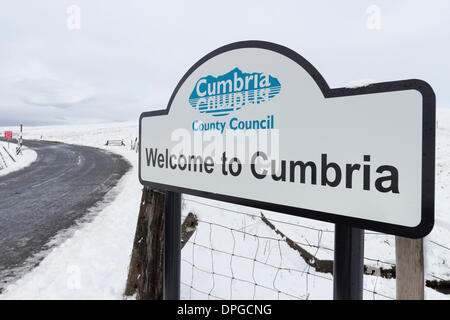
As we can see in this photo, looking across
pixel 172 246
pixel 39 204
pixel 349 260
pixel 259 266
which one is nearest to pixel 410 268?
pixel 349 260

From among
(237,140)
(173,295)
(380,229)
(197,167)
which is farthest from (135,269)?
(380,229)

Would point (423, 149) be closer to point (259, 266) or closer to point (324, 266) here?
point (259, 266)

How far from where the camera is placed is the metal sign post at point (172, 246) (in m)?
2.30

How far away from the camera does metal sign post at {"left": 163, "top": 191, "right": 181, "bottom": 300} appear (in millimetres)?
2301

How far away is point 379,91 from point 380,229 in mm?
578

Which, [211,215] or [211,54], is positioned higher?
[211,54]

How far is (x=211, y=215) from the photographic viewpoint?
17.8 feet

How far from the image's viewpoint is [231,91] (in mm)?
1776

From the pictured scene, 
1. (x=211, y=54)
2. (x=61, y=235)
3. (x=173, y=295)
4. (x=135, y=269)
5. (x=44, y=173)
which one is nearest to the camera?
(x=211, y=54)

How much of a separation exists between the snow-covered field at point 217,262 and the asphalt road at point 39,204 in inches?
14.4

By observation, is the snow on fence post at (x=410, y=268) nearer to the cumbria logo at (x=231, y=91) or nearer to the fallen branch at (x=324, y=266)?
the cumbria logo at (x=231, y=91)

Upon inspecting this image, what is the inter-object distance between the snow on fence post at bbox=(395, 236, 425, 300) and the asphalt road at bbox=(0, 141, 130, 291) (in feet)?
13.9

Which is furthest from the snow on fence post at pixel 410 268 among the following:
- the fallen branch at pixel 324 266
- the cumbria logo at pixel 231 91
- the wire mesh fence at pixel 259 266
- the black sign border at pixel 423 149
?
the fallen branch at pixel 324 266
